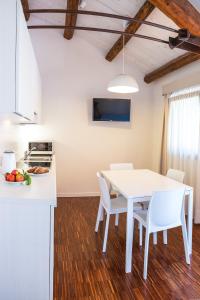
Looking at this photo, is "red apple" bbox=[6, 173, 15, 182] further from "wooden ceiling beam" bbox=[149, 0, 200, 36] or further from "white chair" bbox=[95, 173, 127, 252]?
"wooden ceiling beam" bbox=[149, 0, 200, 36]

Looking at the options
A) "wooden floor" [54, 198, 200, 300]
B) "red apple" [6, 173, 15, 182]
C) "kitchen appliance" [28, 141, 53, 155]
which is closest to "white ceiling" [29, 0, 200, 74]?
"kitchen appliance" [28, 141, 53, 155]

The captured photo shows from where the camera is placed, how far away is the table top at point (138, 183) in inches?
85.2

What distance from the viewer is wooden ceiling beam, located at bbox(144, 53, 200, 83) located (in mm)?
3107

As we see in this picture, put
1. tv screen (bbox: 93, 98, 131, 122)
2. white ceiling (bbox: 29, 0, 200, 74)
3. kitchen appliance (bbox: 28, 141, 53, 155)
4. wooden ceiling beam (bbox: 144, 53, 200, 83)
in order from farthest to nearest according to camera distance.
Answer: tv screen (bbox: 93, 98, 131, 122) → kitchen appliance (bbox: 28, 141, 53, 155) → wooden ceiling beam (bbox: 144, 53, 200, 83) → white ceiling (bbox: 29, 0, 200, 74)

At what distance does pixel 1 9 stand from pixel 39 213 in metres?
1.35

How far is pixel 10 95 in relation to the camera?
157cm

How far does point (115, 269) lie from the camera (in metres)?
2.17

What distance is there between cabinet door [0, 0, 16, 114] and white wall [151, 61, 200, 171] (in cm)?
255

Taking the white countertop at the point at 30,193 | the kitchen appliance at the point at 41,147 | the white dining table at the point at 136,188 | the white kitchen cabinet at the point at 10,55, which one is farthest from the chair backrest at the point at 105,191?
the kitchen appliance at the point at 41,147

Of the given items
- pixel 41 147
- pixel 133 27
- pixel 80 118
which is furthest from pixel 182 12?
pixel 41 147

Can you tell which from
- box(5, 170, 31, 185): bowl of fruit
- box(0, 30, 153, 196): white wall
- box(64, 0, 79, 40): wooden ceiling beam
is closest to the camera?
box(5, 170, 31, 185): bowl of fruit

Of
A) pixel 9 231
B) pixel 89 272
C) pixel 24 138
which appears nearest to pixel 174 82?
pixel 24 138

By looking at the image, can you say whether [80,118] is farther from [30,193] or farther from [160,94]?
[30,193]

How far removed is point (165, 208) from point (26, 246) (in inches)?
48.2
